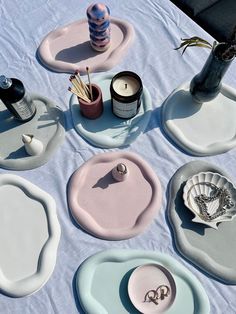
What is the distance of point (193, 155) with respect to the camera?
2.99 ft

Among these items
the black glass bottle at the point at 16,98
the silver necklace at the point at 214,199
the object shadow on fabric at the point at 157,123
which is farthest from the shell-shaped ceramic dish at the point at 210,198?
the black glass bottle at the point at 16,98

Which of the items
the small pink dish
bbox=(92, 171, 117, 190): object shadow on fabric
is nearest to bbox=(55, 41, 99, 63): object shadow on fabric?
bbox=(92, 171, 117, 190): object shadow on fabric

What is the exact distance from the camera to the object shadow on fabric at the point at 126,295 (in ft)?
2.49

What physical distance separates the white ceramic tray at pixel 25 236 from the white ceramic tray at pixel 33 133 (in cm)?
5

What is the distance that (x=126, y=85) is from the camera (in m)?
0.89

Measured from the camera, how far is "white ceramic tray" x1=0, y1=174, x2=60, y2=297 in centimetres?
79

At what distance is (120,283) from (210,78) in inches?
21.9

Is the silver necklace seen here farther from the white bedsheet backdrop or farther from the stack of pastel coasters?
the stack of pastel coasters

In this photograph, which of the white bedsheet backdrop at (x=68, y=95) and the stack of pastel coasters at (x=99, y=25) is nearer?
the white bedsheet backdrop at (x=68, y=95)

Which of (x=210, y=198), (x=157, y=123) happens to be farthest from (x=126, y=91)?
(x=210, y=198)

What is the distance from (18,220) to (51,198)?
10cm

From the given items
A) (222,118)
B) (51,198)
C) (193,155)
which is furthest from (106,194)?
(222,118)

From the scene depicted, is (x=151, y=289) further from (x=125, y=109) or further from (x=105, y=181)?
(x=125, y=109)

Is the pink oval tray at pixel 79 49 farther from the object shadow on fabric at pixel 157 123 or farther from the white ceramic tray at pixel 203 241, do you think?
the white ceramic tray at pixel 203 241
